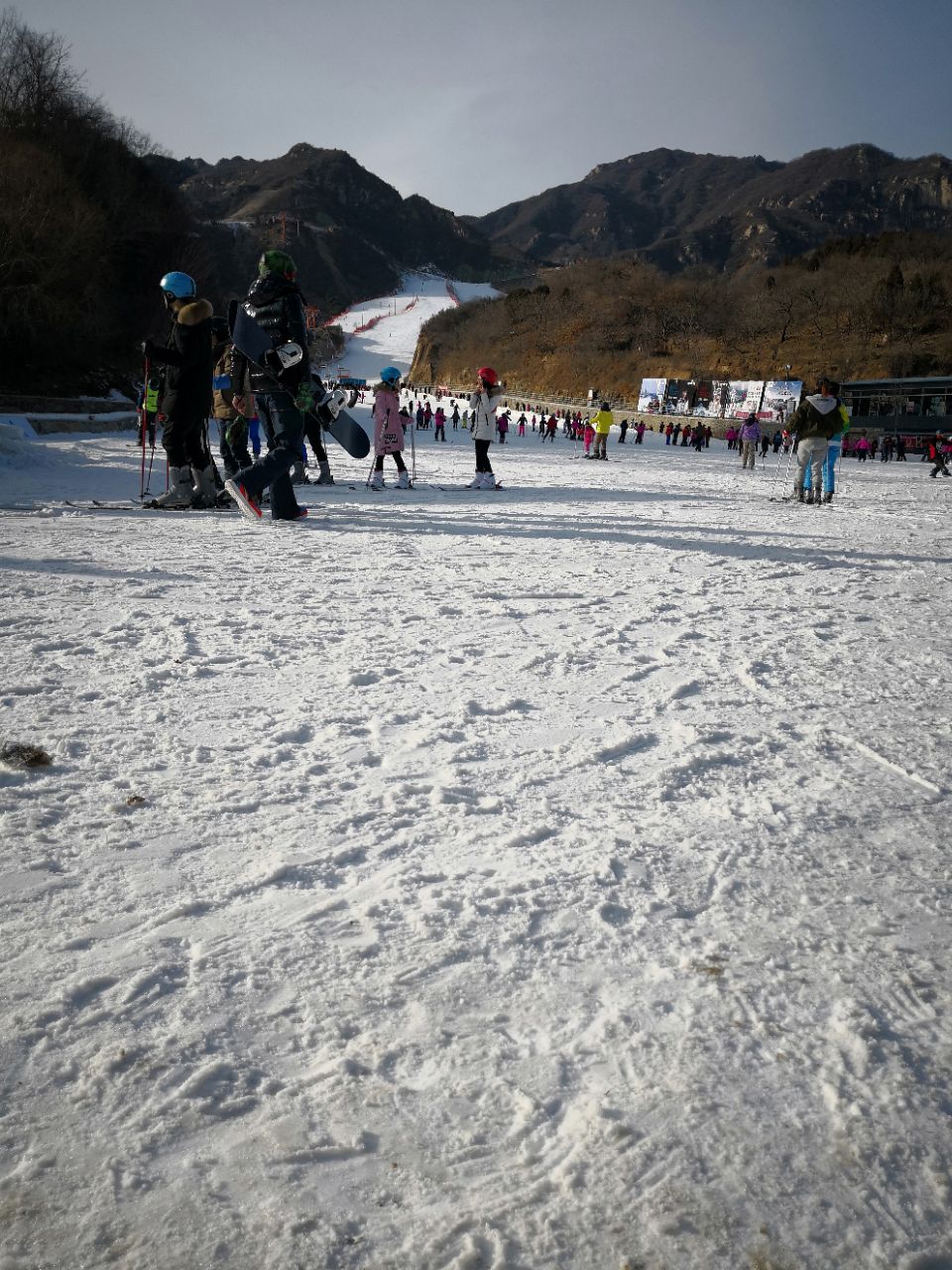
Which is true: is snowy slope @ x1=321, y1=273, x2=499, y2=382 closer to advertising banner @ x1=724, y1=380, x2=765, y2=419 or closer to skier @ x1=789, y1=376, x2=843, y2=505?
advertising banner @ x1=724, y1=380, x2=765, y2=419

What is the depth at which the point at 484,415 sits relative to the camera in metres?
11.2

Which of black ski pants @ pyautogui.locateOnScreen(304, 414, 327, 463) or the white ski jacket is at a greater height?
the white ski jacket

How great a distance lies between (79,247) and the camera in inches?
1085

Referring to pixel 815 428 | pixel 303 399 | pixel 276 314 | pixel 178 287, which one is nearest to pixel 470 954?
pixel 303 399

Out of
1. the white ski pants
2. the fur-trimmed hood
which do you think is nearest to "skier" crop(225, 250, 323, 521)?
the fur-trimmed hood

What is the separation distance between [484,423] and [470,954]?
1030 cm

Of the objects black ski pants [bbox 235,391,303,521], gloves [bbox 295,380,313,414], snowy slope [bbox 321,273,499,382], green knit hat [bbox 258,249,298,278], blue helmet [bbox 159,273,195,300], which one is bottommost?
black ski pants [bbox 235,391,303,521]

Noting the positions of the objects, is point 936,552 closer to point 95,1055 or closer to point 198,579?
point 198,579

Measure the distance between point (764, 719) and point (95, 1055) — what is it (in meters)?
2.04

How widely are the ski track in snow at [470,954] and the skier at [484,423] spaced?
24.6 ft

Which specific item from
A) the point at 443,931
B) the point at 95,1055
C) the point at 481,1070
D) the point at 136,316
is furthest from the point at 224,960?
the point at 136,316

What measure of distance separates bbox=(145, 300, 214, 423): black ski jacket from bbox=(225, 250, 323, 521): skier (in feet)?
1.64

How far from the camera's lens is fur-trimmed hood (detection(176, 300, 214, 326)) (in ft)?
19.7

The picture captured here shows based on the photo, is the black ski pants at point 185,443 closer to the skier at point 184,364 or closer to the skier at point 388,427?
the skier at point 184,364
